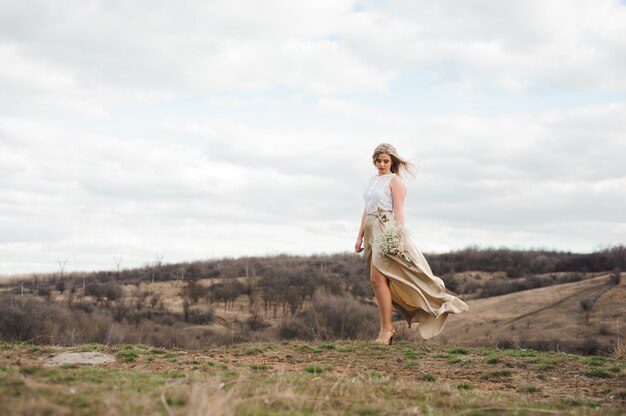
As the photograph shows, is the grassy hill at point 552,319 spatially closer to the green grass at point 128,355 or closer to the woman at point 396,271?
the woman at point 396,271

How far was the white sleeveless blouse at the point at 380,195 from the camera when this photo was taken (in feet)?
30.5

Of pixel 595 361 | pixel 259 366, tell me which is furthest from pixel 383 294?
pixel 595 361

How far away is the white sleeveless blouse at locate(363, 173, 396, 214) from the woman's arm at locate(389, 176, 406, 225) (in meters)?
0.08

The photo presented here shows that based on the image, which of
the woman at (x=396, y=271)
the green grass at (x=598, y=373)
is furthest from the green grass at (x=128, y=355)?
the green grass at (x=598, y=373)

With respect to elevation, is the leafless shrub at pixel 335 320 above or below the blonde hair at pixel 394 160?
below

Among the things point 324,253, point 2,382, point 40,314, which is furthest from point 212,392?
point 324,253

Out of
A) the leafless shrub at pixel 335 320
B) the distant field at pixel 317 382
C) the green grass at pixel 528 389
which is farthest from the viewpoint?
the leafless shrub at pixel 335 320

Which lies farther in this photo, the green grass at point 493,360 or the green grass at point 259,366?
the green grass at point 493,360

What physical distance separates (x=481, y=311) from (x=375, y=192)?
1651 cm

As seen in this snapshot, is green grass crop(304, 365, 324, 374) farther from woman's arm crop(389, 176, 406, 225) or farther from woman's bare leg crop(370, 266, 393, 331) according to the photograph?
woman's arm crop(389, 176, 406, 225)

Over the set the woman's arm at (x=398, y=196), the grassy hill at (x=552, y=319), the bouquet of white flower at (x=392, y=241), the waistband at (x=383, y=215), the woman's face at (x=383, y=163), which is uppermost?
the woman's face at (x=383, y=163)

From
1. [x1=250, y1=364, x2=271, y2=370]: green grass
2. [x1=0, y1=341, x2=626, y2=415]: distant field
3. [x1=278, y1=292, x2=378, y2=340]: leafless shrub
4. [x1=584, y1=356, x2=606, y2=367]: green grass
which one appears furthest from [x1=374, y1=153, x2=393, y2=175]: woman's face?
[x1=278, y1=292, x2=378, y2=340]: leafless shrub

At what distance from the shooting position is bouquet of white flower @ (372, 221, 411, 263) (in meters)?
8.97

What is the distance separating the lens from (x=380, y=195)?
9.30 metres
